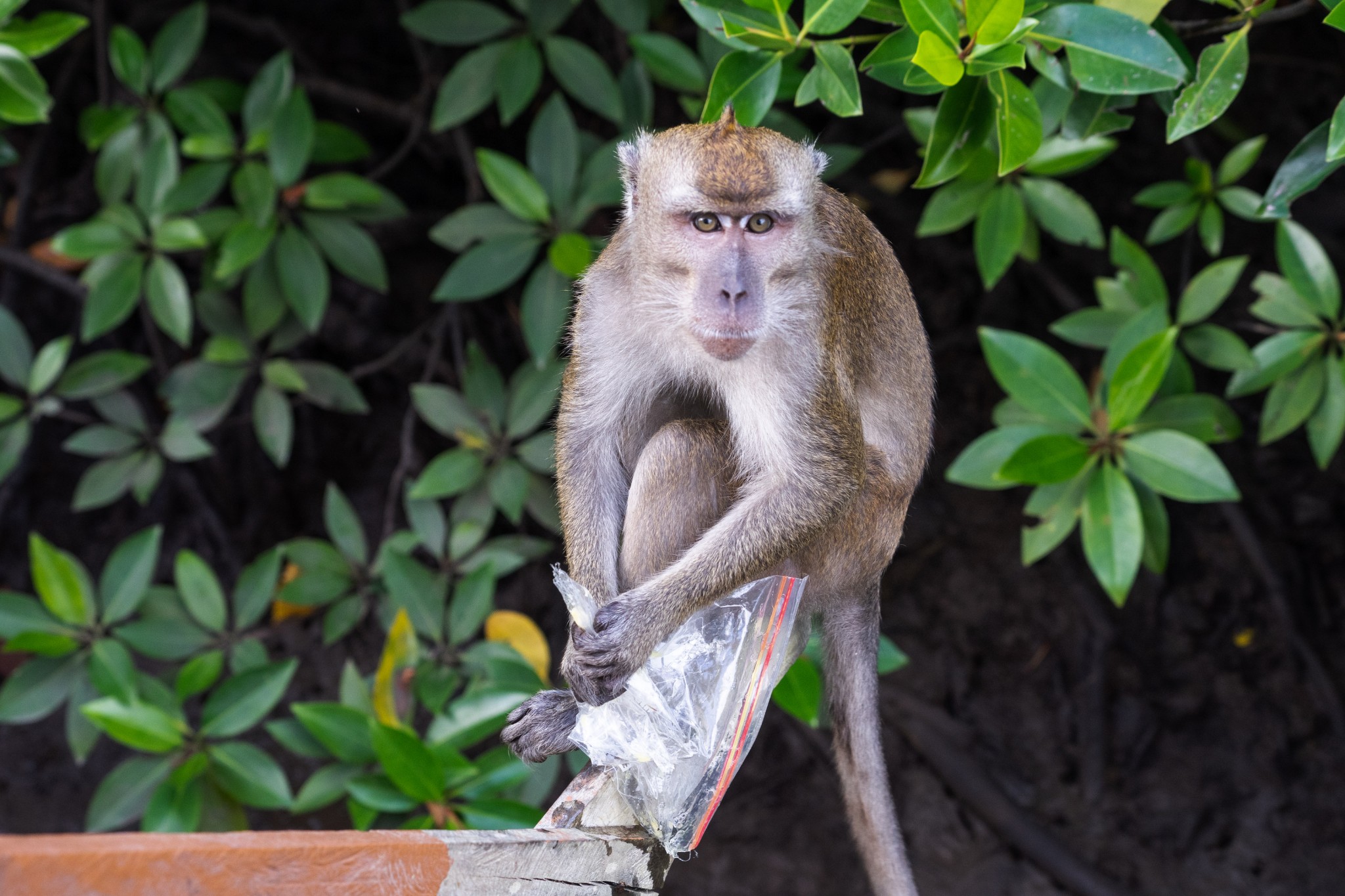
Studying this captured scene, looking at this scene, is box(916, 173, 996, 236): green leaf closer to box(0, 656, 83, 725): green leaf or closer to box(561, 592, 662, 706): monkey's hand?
box(561, 592, 662, 706): monkey's hand

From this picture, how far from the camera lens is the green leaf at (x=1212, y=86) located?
2000 mm

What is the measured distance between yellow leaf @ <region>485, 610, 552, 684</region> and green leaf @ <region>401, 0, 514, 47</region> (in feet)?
6.26

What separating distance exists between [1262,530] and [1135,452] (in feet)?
6.78

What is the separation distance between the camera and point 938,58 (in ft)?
5.90

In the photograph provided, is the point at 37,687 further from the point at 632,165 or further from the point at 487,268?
the point at 632,165

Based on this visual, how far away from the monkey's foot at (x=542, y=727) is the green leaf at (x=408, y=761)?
91 centimetres

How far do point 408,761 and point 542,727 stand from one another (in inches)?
40.7

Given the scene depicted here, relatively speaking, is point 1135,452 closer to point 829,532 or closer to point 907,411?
point 907,411

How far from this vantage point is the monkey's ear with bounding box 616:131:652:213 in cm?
A: 238

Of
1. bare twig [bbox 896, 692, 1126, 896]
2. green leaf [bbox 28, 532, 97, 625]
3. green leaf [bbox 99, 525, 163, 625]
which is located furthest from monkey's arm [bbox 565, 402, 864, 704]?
bare twig [bbox 896, 692, 1126, 896]

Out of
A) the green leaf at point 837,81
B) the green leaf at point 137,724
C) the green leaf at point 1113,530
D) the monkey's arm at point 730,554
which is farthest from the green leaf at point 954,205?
the green leaf at point 137,724

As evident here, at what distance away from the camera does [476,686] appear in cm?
331

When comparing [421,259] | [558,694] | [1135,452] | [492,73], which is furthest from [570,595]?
[421,259]

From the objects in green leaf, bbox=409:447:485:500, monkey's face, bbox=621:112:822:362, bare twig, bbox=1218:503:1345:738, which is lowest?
bare twig, bbox=1218:503:1345:738
